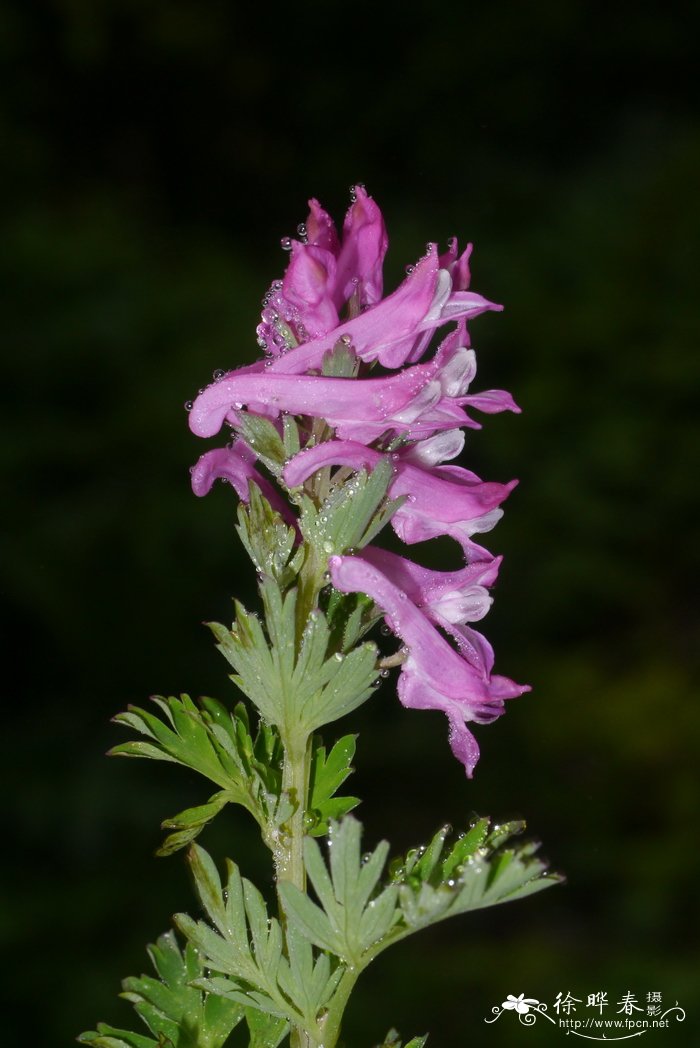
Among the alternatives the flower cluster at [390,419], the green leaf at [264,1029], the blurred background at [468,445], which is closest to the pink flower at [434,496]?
the flower cluster at [390,419]

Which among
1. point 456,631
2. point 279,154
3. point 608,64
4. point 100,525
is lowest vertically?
point 456,631

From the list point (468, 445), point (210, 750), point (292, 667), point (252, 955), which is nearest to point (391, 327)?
point (292, 667)

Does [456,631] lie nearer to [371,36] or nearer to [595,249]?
[595,249]

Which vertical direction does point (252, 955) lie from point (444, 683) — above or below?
below

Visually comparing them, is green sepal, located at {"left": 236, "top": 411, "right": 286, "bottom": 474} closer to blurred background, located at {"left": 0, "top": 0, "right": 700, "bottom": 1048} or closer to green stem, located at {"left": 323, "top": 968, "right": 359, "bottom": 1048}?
green stem, located at {"left": 323, "top": 968, "right": 359, "bottom": 1048}

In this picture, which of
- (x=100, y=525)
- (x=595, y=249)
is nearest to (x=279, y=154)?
(x=595, y=249)

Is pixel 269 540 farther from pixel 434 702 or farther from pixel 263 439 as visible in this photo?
pixel 434 702
